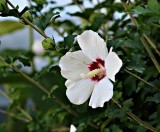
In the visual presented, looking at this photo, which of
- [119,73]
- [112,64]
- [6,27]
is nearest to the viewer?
[112,64]

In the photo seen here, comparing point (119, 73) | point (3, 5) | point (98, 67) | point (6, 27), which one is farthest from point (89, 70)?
point (6, 27)

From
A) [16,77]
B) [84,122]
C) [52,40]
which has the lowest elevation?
[16,77]

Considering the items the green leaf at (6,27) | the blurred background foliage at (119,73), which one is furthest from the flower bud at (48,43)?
the green leaf at (6,27)

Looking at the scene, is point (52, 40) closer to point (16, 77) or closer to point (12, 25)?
point (16, 77)

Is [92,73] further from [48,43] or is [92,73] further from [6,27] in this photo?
[6,27]

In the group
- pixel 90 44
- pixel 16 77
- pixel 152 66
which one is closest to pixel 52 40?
pixel 90 44

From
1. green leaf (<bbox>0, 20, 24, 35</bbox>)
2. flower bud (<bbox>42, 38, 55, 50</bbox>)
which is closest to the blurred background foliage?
flower bud (<bbox>42, 38, 55, 50</bbox>)
